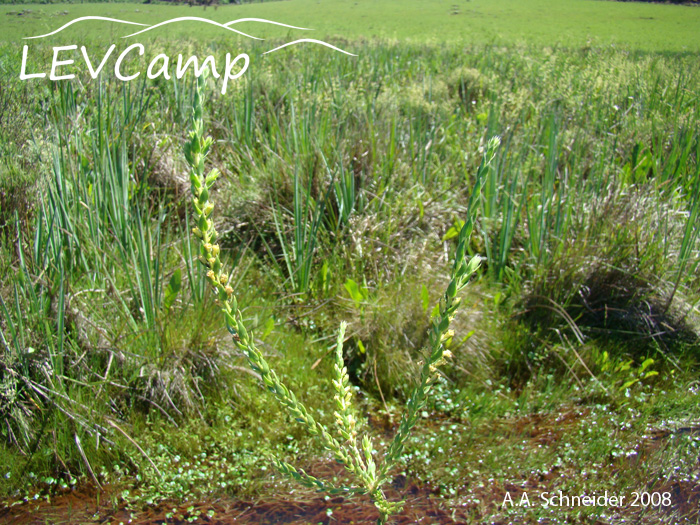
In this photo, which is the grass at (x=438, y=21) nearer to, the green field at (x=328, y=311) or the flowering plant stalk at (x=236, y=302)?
the green field at (x=328, y=311)

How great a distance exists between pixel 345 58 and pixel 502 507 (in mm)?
5118

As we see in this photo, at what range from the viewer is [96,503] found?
1797 millimetres

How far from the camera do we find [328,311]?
8.89 ft

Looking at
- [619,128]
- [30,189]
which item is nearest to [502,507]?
[30,189]

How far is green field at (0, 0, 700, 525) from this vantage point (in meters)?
1.88

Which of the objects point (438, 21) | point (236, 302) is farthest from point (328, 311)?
point (438, 21)

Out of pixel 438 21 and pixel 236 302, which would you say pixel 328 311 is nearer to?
pixel 236 302

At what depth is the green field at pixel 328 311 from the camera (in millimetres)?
1883

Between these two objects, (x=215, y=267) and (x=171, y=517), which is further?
(x=171, y=517)

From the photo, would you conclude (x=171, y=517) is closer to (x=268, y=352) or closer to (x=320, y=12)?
(x=268, y=352)

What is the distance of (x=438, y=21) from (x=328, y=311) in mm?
4189

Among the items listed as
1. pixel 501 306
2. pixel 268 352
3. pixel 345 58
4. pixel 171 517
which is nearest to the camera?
pixel 171 517

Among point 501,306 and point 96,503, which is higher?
point 501,306

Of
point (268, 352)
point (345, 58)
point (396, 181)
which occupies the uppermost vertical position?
point (345, 58)
